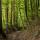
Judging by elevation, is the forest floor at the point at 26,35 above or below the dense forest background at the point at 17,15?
below

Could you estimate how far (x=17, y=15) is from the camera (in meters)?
3.81

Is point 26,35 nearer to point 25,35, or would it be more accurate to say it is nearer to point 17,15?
point 25,35

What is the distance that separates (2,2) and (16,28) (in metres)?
0.79

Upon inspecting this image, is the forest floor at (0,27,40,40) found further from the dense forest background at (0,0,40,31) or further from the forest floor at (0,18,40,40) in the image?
the dense forest background at (0,0,40,31)

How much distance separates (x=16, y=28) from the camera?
3.80 metres

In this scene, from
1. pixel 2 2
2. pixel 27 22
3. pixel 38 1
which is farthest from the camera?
pixel 38 1

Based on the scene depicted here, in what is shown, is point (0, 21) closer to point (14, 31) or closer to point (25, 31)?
point (14, 31)

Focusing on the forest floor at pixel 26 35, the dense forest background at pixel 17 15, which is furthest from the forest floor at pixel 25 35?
the dense forest background at pixel 17 15

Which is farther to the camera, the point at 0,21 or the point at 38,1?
the point at 38,1

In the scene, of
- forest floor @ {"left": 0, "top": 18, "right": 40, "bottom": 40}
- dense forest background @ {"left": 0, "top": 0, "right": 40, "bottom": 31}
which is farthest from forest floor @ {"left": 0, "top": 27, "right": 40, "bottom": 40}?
dense forest background @ {"left": 0, "top": 0, "right": 40, "bottom": 31}

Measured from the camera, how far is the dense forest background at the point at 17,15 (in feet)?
11.5

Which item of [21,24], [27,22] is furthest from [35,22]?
[21,24]

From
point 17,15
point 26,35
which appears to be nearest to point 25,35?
point 26,35

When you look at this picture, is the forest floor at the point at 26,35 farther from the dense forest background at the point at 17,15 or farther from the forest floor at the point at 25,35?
the dense forest background at the point at 17,15
